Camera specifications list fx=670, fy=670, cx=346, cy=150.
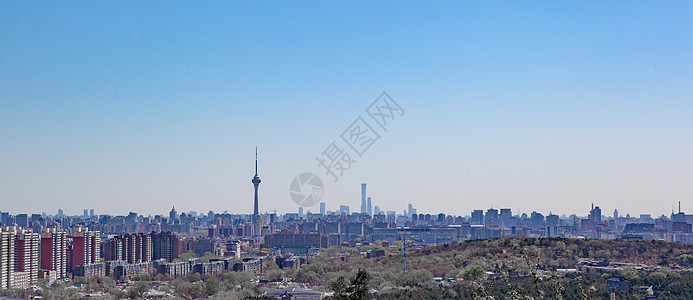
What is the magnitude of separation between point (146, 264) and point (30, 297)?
38.5 ft

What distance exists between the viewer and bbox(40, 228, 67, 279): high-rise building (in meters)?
30.9

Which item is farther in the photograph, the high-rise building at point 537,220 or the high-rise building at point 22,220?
the high-rise building at point 537,220

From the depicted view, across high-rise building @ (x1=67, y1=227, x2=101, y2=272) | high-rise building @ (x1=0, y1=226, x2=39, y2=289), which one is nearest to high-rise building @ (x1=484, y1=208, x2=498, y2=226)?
high-rise building @ (x1=67, y1=227, x2=101, y2=272)

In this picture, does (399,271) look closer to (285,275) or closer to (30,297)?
(285,275)

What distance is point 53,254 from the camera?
31.1 meters

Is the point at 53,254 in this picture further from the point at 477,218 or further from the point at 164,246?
the point at 477,218

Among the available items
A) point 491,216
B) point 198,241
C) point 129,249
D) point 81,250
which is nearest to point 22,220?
point 198,241

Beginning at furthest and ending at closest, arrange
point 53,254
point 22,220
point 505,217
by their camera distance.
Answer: point 505,217 < point 22,220 < point 53,254

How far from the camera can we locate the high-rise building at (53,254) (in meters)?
30.9

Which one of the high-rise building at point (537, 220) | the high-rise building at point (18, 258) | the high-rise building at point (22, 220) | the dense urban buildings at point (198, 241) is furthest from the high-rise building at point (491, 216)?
the high-rise building at point (18, 258)

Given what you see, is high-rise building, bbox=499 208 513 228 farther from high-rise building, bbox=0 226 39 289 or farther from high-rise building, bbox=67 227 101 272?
high-rise building, bbox=0 226 39 289

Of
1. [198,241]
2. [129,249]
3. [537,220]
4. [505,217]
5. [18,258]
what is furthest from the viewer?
[505,217]

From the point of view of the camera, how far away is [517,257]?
2330 centimetres

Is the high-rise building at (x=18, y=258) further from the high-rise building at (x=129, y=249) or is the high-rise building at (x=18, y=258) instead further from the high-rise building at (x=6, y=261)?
the high-rise building at (x=129, y=249)
